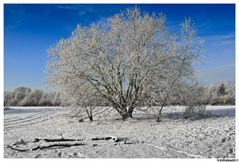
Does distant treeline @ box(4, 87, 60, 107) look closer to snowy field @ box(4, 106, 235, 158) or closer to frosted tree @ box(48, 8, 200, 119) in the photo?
frosted tree @ box(48, 8, 200, 119)

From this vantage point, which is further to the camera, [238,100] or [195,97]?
[195,97]

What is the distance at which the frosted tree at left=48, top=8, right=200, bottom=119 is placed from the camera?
15391 mm

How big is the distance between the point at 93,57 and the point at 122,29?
1943 millimetres

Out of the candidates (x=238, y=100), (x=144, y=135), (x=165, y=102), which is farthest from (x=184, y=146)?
(x=165, y=102)

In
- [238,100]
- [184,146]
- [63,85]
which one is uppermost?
[63,85]

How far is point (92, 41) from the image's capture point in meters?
15.5

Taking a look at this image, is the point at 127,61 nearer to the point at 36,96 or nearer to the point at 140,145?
the point at 140,145

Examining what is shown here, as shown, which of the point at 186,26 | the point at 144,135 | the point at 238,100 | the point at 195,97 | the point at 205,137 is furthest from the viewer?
the point at 195,97

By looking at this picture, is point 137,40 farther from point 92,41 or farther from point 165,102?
point 165,102

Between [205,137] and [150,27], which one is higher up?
[150,27]

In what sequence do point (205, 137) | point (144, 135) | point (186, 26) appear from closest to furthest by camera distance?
point (205, 137) < point (144, 135) < point (186, 26)

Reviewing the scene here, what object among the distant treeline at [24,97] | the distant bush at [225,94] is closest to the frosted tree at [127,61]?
the distant bush at [225,94]

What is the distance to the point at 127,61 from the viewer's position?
1529cm

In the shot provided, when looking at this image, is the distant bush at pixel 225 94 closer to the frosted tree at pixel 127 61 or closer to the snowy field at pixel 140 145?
the frosted tree at pixel 127 61
